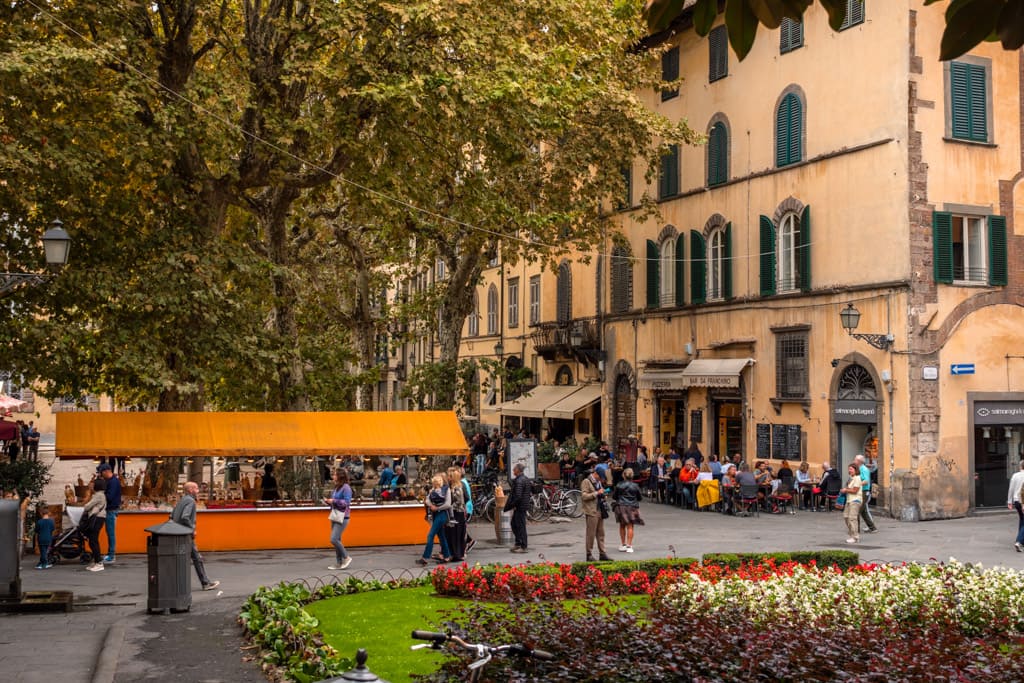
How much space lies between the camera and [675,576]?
600 inches

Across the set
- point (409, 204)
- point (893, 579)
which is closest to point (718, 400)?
point (409, 204)

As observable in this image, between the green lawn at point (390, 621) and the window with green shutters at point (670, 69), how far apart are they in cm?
2340

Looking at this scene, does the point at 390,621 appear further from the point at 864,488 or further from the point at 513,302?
the point at 513,302

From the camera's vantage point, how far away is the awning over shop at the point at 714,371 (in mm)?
31578

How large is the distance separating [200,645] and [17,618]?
3.27 m

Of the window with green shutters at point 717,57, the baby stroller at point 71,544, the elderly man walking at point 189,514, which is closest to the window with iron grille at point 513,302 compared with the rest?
the window with green shutters at point 717,57

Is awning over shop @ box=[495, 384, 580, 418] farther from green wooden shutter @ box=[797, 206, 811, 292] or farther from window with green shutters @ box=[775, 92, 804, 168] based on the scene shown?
window with green shutters @ box=[775, 92, 804, 168]

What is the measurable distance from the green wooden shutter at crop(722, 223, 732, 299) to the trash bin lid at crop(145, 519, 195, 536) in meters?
20.4

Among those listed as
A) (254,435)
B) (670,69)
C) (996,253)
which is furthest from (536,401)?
(254,435)

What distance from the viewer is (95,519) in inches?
776

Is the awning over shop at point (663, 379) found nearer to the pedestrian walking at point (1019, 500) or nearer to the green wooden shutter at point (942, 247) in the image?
the green wooden shutter at point (942, 247)

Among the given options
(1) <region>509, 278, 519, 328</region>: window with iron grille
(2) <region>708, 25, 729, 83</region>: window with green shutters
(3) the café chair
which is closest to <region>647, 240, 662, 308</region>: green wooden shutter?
(2) <region>708, 25, 729, 83</region>: window with green shutters

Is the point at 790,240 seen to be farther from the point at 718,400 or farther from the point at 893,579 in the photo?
the point at 893,579

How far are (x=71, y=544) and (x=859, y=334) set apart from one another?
1800 centimetres
